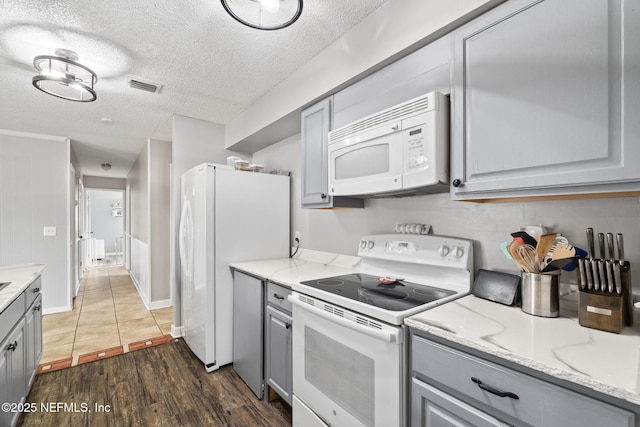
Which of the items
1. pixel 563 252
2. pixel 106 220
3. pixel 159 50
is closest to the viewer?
pixel 563 252

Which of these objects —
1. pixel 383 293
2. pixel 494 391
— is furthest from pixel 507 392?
pixel 383 293

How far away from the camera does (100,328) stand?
11.1 feet

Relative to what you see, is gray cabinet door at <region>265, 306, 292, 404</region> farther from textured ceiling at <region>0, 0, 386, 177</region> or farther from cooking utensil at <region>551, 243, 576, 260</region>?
textured ceiling at <region>0, 0, 386, 177</region>

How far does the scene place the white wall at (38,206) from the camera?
3.70 m

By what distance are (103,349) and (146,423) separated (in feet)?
4.66

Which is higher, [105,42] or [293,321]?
[105,42]

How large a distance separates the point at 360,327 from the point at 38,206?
4705 mm

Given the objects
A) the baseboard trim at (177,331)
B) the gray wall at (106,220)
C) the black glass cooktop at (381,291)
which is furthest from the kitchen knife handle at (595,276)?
the gray wall at (106,220)

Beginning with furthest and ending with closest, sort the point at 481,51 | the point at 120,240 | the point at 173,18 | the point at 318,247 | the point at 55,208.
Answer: the point at 120,240, the point at 55,208, the point at 318,247, the point at 173,18, the point at 481,51

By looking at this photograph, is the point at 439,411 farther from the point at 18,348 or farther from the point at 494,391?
the point at 18,348

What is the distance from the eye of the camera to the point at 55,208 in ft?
13.0

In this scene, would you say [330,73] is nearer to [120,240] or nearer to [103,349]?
[103,349]

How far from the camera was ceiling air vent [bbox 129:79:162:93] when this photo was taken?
8.07ft

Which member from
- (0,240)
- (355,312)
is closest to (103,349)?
(0,240)
